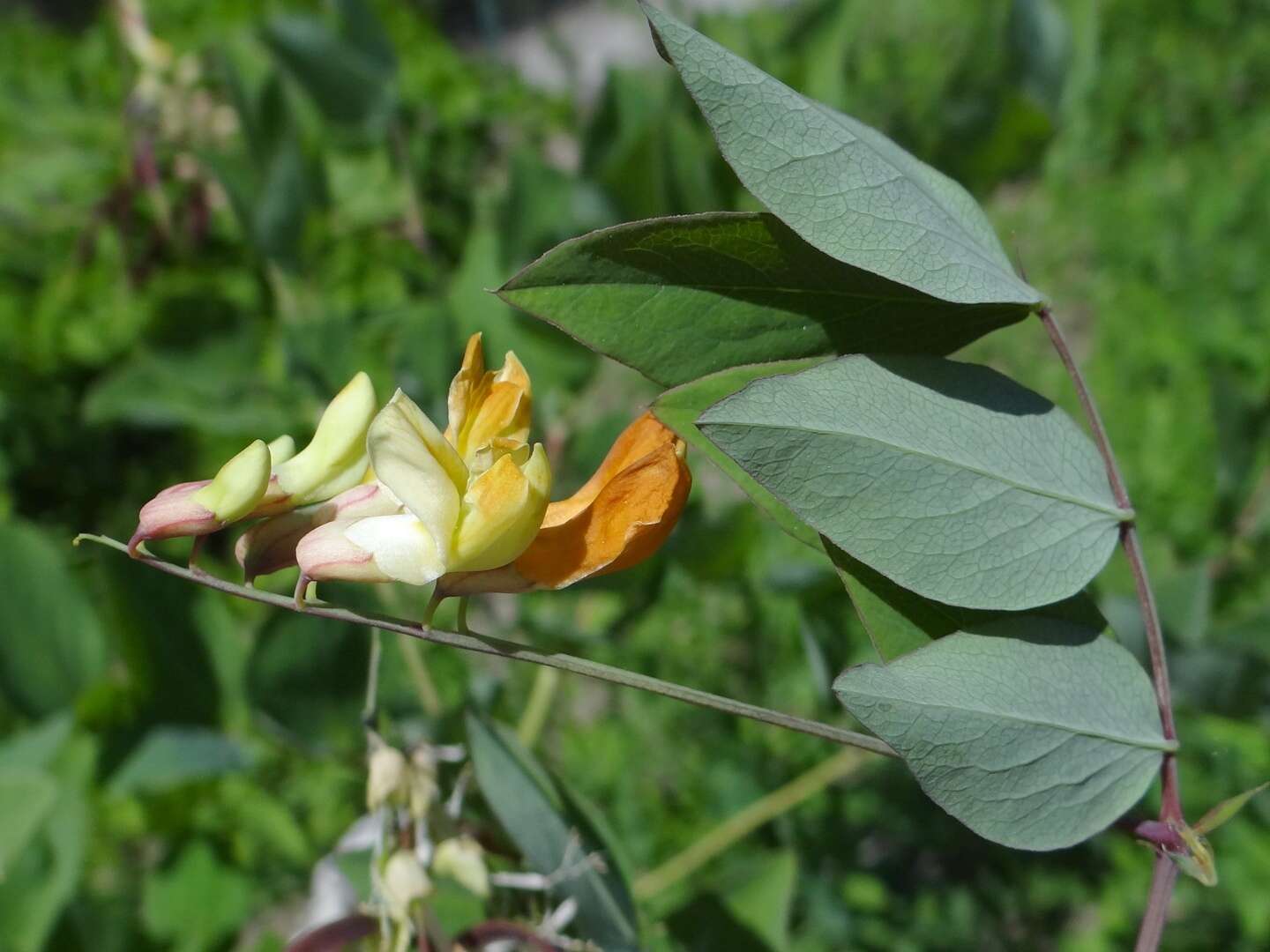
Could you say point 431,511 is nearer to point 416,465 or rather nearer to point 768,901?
point 416,465

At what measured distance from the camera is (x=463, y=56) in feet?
9.33

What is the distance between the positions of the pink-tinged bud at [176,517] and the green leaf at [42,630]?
1.74 feet

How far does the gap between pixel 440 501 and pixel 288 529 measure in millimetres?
89

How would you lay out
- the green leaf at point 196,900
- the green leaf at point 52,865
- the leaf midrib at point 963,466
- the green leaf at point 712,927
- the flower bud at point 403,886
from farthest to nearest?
the green leaf at point 196,900
the green leaf at point 52,865
the green leaf at point 712,927
the flower bud at point 403,886
the leaf midrib at point 963,466

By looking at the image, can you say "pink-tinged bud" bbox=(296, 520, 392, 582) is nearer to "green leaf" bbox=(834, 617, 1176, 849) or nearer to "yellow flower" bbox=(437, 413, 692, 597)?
"yellow flower" bbox=(437, 413, 692, 597)

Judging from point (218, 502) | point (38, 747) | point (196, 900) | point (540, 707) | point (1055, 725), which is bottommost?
point (196, 900)

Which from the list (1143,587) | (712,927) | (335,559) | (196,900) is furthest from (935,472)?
(196,900)

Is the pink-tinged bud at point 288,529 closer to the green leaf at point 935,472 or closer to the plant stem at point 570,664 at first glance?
the plant stem at point 570,664

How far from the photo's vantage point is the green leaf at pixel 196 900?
932mm

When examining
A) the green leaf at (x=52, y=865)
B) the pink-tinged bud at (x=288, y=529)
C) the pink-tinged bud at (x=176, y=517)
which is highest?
the pink-tinged bud at (x=176, y=517)

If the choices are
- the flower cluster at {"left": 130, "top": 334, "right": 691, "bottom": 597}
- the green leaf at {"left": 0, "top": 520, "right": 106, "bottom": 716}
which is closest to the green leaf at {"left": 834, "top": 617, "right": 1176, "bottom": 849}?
the flower cluster at {"left": 130, "top": 334, "right": 691, "bottom": 597}

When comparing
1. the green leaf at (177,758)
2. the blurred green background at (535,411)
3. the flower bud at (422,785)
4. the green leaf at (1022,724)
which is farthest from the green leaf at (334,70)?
the green leaf at (1022,724)

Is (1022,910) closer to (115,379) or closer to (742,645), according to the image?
(742,645)

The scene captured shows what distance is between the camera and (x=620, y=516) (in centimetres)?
41
